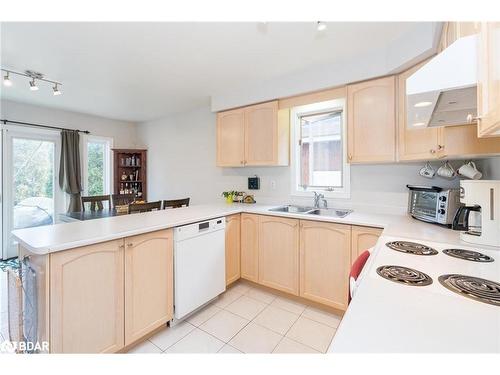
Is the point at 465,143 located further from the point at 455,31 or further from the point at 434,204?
the point at 455,31

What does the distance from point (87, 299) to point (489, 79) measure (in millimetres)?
2123

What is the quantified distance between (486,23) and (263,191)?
8.35ft

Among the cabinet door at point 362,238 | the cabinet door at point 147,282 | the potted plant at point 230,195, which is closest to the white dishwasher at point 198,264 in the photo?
the cabinet door at point 147,282

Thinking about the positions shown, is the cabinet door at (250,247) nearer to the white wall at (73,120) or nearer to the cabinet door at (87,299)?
the cabinet door at (87,299)

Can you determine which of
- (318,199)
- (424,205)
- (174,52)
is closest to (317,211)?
(318,199)

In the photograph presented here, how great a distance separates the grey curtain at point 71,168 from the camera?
3.79 meters

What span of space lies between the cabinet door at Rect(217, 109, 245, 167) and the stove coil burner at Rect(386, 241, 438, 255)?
200cm

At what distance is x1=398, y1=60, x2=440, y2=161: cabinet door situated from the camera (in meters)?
1.73

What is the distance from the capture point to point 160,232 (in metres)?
1.77

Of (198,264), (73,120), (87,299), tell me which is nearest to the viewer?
(87,299)

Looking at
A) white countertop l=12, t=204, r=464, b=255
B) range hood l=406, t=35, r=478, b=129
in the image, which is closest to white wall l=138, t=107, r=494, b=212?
white countertop l=12, t=204, r=464, b=255

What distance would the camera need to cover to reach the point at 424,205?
1.91m

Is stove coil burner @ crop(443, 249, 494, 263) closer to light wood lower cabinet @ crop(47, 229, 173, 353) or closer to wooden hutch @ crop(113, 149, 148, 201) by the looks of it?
light wood lower cabinet @ crop(47, 229, 173, 353)
